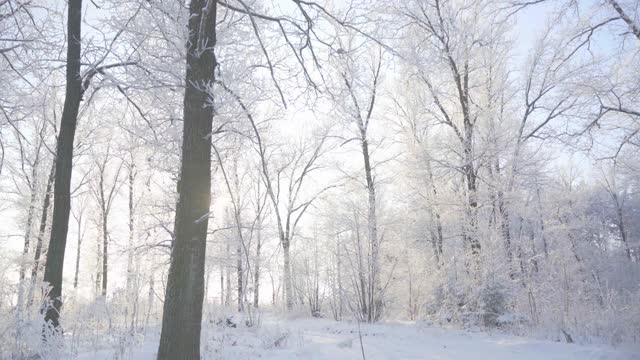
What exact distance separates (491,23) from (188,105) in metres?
11.9

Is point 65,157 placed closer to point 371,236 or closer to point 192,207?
point 192,207

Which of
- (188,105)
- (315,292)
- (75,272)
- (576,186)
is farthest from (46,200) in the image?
(576,186)

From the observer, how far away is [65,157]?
21.9ft

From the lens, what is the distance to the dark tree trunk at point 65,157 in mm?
6391

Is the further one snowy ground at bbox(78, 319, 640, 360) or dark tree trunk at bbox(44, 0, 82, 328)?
dark tree trunk at bbox(44, 0, 82, 328)

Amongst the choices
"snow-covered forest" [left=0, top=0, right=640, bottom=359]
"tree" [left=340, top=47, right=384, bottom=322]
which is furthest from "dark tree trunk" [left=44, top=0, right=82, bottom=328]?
"tree" [left=340, top=47, right=384, bottom=322]

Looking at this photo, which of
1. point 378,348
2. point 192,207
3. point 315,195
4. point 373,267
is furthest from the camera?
point 315,195

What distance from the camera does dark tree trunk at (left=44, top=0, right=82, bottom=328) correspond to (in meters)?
6.39

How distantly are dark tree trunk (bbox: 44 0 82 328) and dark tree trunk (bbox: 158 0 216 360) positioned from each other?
332 cm

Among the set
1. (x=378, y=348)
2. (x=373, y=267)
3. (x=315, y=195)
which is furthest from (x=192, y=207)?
(x=315, y=195)

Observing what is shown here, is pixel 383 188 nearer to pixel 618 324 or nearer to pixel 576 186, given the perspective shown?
pixel 618 324

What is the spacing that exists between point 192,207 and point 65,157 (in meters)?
3.87

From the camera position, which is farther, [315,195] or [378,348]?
[315,195]

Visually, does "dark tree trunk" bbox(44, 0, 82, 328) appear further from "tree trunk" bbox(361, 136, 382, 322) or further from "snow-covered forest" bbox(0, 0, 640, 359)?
"tree trunk" bbox(361, 136, 382, 322)
